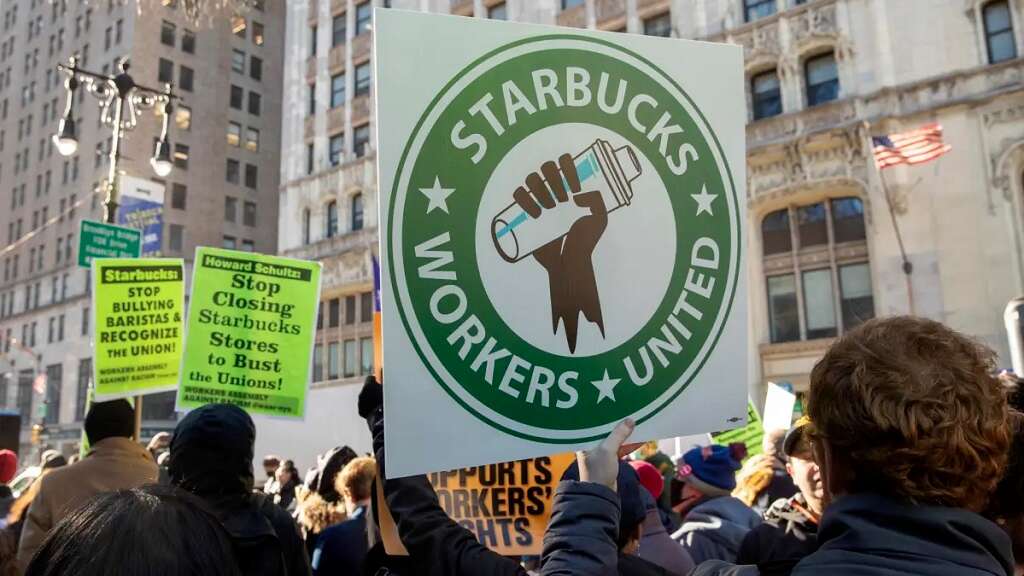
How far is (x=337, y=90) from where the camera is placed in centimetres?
3438

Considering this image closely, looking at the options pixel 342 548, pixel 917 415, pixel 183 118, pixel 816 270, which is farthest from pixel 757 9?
pixel 183 118

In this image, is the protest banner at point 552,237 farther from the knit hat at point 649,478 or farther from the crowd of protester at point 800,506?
the knit hat at point 649,478

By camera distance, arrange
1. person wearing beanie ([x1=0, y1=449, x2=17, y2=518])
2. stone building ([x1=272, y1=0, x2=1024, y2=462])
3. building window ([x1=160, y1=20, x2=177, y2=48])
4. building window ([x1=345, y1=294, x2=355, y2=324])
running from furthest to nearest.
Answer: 1. building window ([x1=160, y1=20, x2=177, y2=48])
2. building window ([x1=345, y1=294, x2=355, y2=324])
3. stone building ([x1=272, y1=0, x2=1024, y2=462])
4. person wearing beanie ([x1=0, y1=449, x2=17, y2=518])

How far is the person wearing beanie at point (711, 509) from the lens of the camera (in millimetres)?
4020

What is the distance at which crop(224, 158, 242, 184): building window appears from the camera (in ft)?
170

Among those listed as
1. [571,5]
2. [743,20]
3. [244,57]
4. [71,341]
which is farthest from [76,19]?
[743,20]

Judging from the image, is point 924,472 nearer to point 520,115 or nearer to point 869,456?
point 869,456

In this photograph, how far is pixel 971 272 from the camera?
765 inches

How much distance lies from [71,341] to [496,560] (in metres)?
54.3

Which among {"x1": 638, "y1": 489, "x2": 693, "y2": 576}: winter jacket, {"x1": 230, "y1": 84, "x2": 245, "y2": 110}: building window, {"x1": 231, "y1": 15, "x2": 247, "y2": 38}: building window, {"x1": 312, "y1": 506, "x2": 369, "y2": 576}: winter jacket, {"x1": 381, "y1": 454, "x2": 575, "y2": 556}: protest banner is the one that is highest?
{"x1": 231, "y1": 15, "x2": 247, "y2": 38}: building window

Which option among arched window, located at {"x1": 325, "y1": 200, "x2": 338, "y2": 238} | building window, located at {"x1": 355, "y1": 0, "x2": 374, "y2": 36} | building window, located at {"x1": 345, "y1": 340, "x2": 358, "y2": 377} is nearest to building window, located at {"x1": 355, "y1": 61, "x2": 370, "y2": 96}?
building window, located at {"x1": 355, "y1": 0, "x2": 374, "y2": 36}

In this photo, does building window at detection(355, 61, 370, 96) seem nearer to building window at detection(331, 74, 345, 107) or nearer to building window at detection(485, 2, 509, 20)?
building window at detection(331, 74, 345, 107)

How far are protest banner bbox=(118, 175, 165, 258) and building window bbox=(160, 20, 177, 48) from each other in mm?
35239

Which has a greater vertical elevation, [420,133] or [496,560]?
[420,133]
